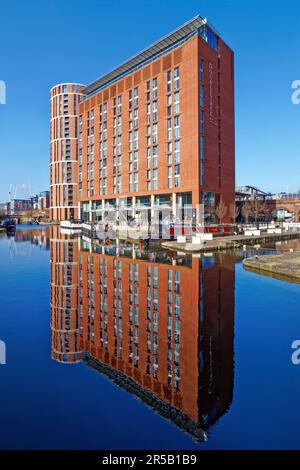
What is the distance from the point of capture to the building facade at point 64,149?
114 meters

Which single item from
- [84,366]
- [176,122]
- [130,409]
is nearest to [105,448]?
[130,409]

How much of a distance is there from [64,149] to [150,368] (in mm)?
121036

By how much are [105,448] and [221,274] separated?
1386 cm

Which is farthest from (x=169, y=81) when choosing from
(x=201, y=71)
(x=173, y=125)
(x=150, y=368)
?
(x=150, y=368)

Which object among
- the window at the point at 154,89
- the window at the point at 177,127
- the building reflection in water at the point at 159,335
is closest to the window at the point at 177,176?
the window at the point at 177,127

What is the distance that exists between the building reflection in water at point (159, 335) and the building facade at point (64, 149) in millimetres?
104143

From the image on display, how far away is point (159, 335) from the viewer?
8727mm

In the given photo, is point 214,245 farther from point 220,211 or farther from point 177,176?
point 177,176

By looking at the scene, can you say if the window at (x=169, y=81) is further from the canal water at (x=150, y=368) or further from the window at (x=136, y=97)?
the canal water at (x=150, y=368)

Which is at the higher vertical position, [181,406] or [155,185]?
[155,185]

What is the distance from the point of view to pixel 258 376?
635 centimetres

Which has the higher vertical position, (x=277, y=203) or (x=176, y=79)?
(x=176, y=79)
